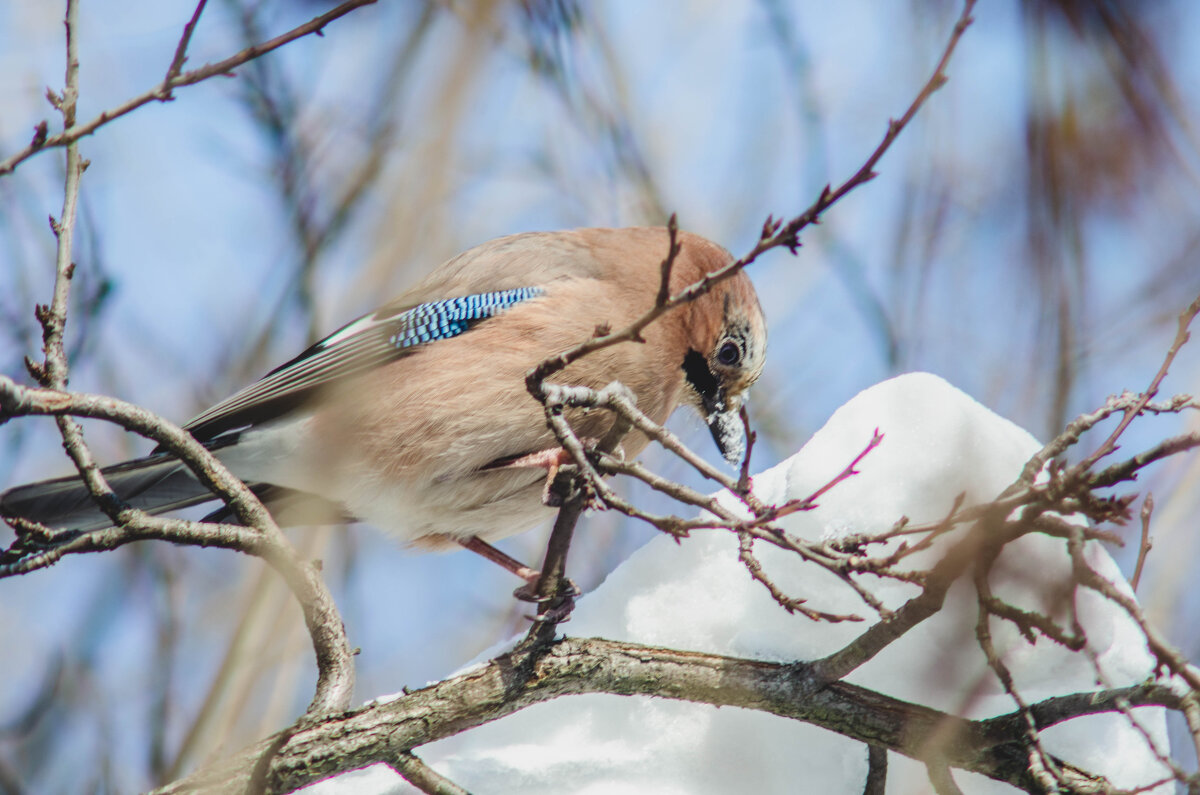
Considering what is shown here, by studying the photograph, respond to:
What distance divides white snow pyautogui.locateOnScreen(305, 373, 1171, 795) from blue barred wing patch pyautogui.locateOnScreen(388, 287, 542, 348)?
1.39 metres

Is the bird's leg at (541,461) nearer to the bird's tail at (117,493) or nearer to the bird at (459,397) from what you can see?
the bird at (459,397)

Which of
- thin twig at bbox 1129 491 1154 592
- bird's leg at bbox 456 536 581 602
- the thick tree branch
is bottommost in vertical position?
the thick tree branch

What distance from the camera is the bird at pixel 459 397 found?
3.59 m

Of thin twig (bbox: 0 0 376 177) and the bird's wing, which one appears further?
the bird's wing

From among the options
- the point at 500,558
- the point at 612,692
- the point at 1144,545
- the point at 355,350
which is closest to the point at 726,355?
the point at 500,558

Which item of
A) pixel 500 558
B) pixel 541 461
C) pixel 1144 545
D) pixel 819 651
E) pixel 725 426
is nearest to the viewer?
pixel 1144 545

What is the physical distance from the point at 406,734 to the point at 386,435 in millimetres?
1409

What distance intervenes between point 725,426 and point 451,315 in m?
1.20

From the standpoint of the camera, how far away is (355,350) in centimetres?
400

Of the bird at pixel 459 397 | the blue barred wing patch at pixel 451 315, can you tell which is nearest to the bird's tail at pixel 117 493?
the bird at pixel 459 397

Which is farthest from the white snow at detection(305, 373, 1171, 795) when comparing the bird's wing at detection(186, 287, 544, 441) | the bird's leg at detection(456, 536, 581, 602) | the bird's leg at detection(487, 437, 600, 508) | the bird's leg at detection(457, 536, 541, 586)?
the bird's wing at detection(186, 287, 544, 441)

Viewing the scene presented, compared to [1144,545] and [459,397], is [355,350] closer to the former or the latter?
[459,397]

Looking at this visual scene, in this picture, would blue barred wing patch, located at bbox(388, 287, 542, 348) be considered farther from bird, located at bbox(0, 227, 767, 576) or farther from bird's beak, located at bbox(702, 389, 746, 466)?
bird's beak, located at bbox(702, 389, 746, 466)

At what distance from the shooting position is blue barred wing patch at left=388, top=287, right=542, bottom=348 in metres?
3.98
